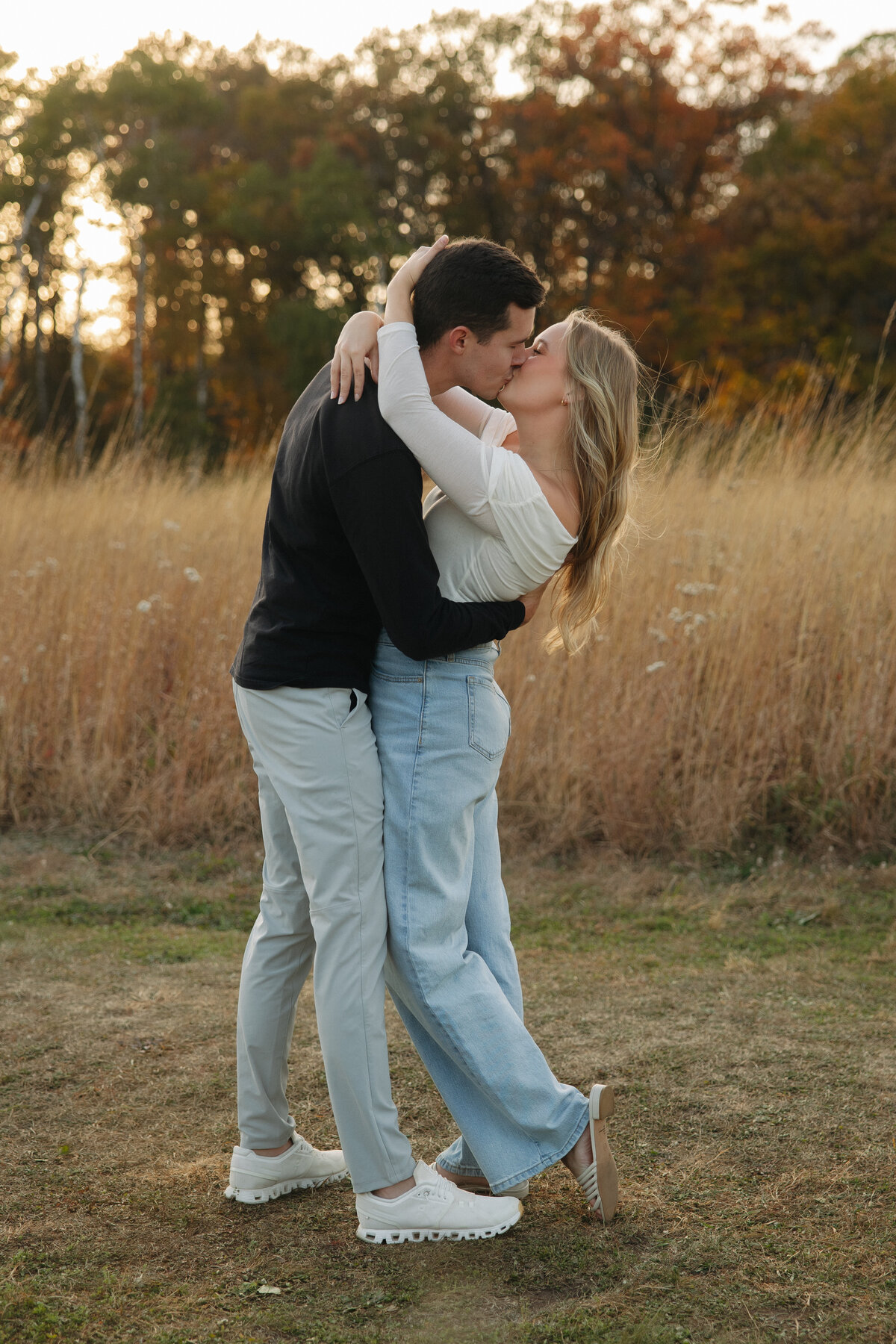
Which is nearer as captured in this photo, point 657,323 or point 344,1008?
point 344,1008

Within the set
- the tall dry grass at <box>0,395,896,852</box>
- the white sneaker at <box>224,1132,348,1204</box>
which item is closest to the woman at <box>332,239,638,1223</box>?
the white sneaker at <box>224,1132,348,1204</box>

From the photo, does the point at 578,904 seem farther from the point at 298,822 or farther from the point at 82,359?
the point at 82,359

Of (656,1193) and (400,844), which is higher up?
(400,844)

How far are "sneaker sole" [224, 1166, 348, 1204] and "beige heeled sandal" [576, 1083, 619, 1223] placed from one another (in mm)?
535

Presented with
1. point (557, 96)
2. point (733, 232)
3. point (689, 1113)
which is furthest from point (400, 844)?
point (557, 96)

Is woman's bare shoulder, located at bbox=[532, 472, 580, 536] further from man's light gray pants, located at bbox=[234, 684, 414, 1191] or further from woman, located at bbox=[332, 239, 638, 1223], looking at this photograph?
man's light gray pants, located at bbox=[234, 684, 414, 1191]

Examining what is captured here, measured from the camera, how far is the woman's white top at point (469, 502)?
2.02 m

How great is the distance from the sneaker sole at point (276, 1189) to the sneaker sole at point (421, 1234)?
25cm

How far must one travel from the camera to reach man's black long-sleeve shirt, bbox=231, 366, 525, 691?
1.98 meters

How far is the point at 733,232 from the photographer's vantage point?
61.8 feet

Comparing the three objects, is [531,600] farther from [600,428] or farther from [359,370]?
[359,370]

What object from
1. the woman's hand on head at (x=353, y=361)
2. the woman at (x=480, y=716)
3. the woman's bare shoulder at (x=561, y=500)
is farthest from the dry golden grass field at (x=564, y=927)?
the woman's hand on head at (x=353, y=361)

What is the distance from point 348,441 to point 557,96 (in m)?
21.8

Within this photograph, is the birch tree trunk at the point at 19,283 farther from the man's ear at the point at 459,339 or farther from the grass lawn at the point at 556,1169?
the man's ear at the point at 459,339
